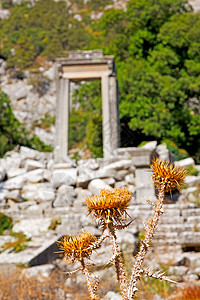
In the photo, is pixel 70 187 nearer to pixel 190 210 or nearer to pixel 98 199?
pixel 190 210

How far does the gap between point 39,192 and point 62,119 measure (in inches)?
150

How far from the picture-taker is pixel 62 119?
12.6 metres

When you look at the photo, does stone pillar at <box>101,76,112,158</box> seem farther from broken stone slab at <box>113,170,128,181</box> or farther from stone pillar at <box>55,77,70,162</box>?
broken stone slab at <box>113,170,128,181</box>

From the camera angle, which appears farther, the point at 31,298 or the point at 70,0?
the point at 70,0

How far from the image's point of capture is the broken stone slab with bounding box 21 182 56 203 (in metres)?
9.25

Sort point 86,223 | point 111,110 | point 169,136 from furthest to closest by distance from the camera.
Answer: point 169,136, point 111,110, point 86,223

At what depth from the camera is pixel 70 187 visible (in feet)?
31.6

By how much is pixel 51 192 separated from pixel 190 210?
3.89m

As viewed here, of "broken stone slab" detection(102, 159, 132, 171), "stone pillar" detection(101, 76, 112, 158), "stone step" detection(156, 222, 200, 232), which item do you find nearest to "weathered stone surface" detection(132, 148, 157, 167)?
"broken stone slab" detection(102, 159, 132, 171)

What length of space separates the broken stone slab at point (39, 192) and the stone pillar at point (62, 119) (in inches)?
82.0

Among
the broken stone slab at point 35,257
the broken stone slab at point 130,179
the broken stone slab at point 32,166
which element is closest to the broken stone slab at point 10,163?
the broken stone slab at point 32,166

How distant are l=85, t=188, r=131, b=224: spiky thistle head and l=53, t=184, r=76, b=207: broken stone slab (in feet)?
24.6

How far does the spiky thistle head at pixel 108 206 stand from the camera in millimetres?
1664

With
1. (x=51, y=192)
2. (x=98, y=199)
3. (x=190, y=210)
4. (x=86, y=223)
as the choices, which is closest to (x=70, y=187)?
(x=51, y=192)
